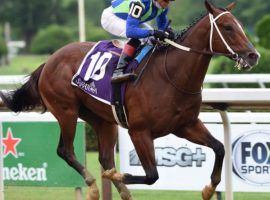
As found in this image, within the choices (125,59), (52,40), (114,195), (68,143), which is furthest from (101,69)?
(52,40)

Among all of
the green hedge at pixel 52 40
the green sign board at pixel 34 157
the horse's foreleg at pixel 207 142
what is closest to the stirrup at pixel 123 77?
the horse's foreleg at pixel 207 142

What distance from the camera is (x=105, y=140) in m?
6.79

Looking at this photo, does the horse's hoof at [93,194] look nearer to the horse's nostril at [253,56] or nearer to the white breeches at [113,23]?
the white breeches at [113,23]

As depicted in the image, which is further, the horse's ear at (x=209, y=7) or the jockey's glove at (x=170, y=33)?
the jockey's glove at (x=170, y=33)

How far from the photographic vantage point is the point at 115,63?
632cm

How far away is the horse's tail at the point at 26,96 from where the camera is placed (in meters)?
7.04

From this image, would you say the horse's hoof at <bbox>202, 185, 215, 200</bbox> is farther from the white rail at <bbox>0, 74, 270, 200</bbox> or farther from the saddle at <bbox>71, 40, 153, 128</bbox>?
the saddle at <bbox>71, 40, 153, 128</bbox>

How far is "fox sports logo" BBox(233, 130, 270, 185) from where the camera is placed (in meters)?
6.67

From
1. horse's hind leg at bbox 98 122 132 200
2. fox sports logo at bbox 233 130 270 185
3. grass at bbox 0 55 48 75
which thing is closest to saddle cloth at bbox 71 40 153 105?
horse's hind leg at bbox 98 122 132 200

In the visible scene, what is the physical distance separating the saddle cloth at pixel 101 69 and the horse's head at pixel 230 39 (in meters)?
0.57

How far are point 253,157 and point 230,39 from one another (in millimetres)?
1335

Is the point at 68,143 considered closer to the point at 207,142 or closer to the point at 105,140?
the point at 105,140

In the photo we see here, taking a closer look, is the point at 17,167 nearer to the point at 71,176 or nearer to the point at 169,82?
the point at 71,176

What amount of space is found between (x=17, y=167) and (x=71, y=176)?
0.54 meters
